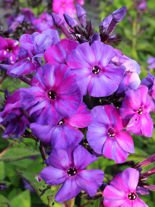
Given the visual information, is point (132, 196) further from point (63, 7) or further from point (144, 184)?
point (63, 7)

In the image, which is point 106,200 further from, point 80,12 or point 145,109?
point 80,12

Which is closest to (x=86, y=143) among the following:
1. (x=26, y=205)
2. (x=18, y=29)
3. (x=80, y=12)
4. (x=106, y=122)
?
(x=106, y=122)

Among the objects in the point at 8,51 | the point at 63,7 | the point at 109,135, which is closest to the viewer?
the point at 109,135

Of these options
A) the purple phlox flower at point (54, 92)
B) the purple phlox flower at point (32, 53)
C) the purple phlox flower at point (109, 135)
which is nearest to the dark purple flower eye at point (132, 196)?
the purple phlox flower at point (109, 135)

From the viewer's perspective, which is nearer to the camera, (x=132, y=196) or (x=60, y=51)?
(x=60, y=51)

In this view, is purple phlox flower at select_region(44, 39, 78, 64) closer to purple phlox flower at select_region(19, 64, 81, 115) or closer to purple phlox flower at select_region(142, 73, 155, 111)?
purple phlox flower at select_region(19, 64, 81, 115)

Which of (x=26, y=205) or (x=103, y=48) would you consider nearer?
(x=103, y=48)

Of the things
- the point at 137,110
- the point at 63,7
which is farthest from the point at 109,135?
the point at 63,7
